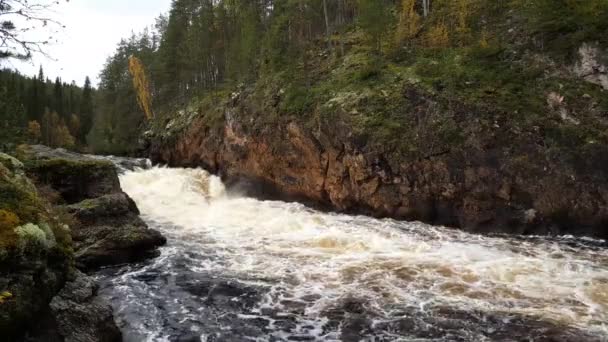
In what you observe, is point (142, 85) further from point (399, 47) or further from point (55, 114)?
point (399, 47)

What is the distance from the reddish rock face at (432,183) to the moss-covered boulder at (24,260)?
12.5 metres

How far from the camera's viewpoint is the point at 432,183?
16.2m

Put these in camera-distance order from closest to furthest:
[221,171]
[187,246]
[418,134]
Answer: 1. [187,246]
2. [418,134]
3. [221,171]

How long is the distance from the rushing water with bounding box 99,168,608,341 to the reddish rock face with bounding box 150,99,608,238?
0.80 m

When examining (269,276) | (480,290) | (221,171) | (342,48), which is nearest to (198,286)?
(269,276)

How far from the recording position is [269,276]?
11.0 metres

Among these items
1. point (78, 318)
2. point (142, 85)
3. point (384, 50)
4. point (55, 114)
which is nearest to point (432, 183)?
point (384, 50)

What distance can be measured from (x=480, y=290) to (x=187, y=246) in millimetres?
8919

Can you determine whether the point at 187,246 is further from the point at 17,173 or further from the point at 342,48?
the point at 342,48

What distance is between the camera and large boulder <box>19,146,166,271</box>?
11961 millimetres

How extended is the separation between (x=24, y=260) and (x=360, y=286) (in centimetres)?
697

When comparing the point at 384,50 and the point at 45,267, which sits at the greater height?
the point at 384,50

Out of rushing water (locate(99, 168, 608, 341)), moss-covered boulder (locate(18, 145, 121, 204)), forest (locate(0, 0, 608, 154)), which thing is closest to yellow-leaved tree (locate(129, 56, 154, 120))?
forest (locate(0, 0, 608, 154))

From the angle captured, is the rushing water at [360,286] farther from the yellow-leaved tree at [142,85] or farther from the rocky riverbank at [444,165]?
the yellow-leaved tree at [142,85]
